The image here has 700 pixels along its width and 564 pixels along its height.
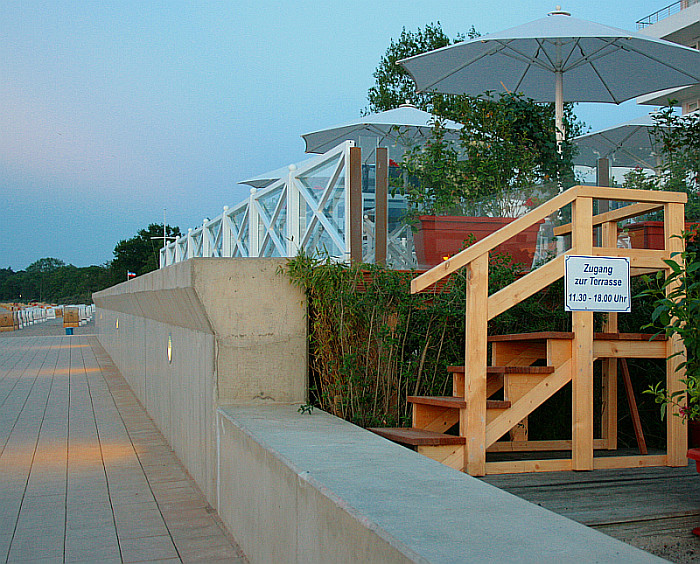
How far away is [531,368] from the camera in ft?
15.3

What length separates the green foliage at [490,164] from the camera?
20.9 feet

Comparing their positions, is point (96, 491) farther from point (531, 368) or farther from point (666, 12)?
point (666, 12)

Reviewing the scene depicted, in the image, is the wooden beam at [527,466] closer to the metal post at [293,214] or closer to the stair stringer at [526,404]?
the stair stringer at [526,404]

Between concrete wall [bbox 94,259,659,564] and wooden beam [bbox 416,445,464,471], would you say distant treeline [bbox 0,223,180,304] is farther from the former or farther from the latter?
wooden beam [bbox 416,445,464,471]

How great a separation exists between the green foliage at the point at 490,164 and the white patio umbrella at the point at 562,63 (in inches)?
43.4

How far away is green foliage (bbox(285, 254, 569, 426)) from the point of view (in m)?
5.11

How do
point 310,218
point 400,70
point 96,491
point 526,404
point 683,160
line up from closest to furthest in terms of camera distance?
point 526,404
point 96,491
point 310,218
point 683,160
point 400,70

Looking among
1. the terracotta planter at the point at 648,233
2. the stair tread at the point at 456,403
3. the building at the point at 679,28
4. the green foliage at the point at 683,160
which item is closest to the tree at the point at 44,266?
the building at the point at 679,28

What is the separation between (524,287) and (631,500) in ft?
4.30

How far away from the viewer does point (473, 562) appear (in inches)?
77.5

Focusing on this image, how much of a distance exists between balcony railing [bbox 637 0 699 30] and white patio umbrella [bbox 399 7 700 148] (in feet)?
88.9

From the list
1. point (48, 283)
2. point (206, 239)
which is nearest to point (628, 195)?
point (206, 239)

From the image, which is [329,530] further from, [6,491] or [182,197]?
[182,197]

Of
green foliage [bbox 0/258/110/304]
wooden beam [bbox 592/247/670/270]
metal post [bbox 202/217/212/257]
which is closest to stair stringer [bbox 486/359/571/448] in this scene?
wooden beam [bbox 592/247/670/270]
